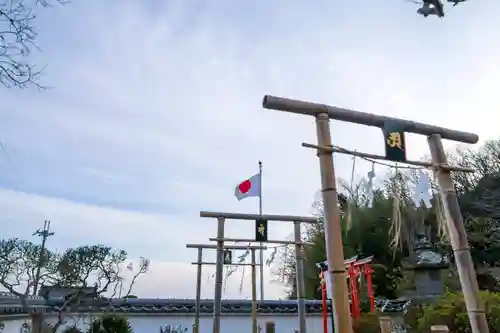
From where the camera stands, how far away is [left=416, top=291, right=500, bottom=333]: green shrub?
19.1 ft

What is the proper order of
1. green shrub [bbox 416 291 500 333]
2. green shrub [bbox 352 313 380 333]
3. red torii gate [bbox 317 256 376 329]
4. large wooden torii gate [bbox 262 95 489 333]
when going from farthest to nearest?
red torii gate [bbox 317 256 376 329]
green shrub [bbox 352 313 380 333]
green shrub [bbox 416 291 500 333]
large wooden torii gate [bbox 262 95 489 333]

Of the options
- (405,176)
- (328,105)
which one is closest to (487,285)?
(405,176)

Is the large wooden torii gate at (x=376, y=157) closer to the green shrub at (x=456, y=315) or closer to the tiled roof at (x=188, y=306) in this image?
the green shrub at (x=456, y=315)

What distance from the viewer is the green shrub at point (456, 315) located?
5809mm

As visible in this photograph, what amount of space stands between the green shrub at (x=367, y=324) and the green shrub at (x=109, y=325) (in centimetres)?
606

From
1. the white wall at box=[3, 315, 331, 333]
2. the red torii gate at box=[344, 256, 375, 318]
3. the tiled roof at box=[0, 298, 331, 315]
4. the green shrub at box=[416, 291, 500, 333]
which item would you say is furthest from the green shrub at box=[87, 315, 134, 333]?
the green shrub at box=[416, 291, 500, 333]

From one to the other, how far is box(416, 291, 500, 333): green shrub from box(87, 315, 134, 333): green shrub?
24.2 feet

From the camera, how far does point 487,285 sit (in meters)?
14.0

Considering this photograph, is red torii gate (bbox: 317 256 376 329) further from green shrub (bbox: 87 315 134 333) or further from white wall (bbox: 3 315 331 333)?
green shrub (bbox: 87 315 134 333)

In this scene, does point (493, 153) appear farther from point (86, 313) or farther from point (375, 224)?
point (86, 313)

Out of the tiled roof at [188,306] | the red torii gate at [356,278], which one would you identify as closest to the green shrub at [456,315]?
the red torii gate at [356,278]

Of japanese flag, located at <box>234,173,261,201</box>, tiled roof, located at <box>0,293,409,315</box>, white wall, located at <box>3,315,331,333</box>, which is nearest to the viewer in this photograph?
japanese flag, located at <box>234,173,261,201</box>

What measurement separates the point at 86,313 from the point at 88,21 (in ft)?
29.0

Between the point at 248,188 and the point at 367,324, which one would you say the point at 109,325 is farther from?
the point at 367,324
